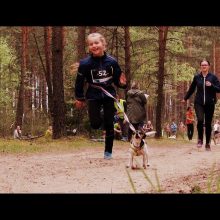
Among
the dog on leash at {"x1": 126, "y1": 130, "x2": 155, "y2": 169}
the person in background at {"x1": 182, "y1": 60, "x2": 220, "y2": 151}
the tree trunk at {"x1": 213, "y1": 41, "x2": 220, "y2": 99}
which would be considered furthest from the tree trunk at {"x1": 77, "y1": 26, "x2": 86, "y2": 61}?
the tree trunk at {"x1": 213, "y1": 41, "x2": 220, "y2": 99}

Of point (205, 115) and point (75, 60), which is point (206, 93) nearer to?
point (205, 115)

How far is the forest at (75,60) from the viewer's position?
58.5 ft

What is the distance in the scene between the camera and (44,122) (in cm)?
2952

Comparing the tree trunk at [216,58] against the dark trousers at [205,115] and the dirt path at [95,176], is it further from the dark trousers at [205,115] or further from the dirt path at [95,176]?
the dirt path at [95,176]

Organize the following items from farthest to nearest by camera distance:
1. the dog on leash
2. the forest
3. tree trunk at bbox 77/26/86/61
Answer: tree trunk at bbox 77/26/86/61 < the forest < the dog on leash

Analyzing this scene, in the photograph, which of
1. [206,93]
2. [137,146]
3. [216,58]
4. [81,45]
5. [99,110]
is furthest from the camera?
[216,58]

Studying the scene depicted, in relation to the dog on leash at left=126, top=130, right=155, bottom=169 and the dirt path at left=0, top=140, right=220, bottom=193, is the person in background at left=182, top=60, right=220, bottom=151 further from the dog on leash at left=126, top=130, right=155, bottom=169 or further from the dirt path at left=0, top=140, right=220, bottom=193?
the dog on leash at left=126, top=130, right=155, bottom=169

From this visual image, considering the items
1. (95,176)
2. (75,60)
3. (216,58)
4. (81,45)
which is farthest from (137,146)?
(216,58)

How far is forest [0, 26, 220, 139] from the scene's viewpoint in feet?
58.5

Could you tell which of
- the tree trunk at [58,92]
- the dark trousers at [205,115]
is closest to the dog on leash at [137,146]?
the dark trousers at [205,115]

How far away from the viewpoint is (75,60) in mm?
32625
